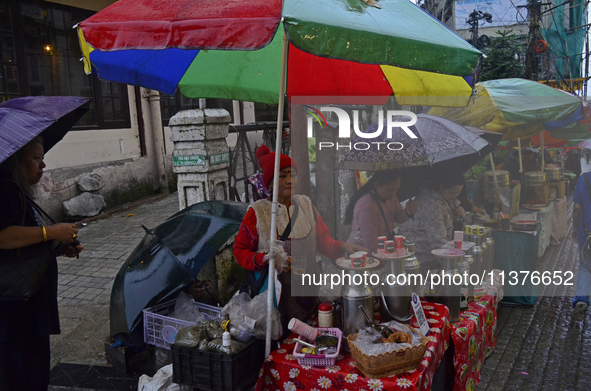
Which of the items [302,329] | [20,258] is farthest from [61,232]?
[302,329]

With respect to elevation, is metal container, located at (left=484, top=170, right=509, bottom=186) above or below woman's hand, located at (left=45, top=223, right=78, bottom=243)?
below

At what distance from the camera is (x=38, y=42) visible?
848 centimetres

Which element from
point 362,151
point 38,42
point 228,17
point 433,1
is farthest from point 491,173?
point 433,1

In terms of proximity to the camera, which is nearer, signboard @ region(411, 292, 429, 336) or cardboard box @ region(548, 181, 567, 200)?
signboard @ region(411, 292, 429, 336)

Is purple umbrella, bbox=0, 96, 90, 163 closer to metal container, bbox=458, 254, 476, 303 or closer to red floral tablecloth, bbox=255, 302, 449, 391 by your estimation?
red floral tablecloth, bbox=255, 302, 449, 391

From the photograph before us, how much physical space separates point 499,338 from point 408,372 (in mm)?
2984

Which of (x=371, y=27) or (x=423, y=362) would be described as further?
(x=423, y=362)

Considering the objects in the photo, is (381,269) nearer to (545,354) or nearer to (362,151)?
(362,151)

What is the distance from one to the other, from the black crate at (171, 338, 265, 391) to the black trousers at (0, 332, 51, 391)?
959mm

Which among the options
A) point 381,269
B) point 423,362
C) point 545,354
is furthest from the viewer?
point 545,354

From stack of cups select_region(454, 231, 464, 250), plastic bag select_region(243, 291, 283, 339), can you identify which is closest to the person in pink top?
stack of cups select_region(454, 231, 464, 250)

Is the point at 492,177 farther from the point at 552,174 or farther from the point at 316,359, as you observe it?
the point at 316,359

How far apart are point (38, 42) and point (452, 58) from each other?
860 centimetres

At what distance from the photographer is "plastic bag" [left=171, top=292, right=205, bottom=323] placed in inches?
130
